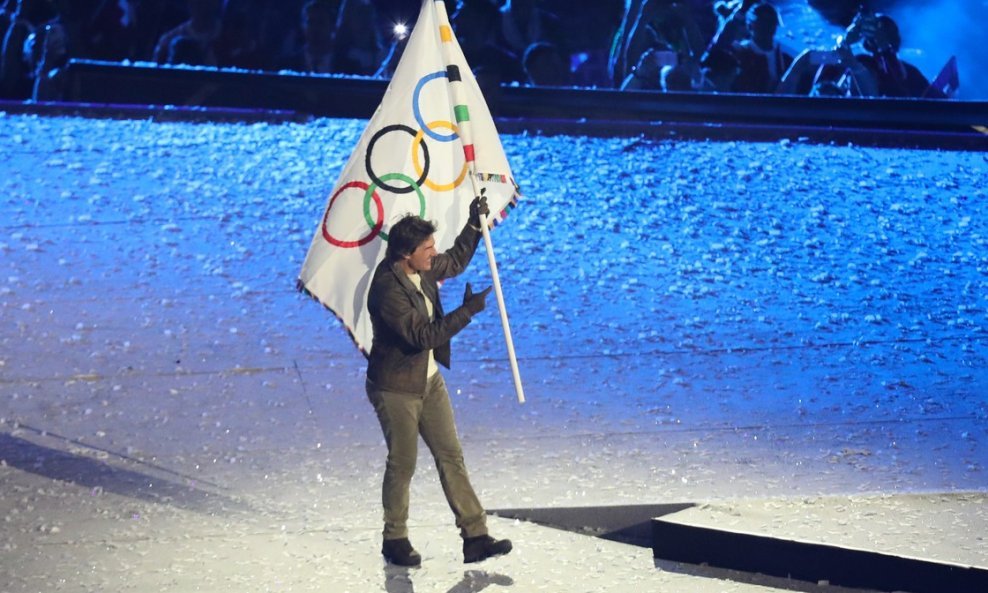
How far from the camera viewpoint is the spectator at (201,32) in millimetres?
11938

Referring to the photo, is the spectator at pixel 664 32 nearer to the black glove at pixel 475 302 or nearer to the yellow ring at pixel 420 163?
the yellow ring at pixel 420 163

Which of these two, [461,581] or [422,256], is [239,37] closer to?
[422,256]

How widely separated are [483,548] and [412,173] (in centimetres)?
152

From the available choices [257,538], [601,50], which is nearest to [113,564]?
[257,538]

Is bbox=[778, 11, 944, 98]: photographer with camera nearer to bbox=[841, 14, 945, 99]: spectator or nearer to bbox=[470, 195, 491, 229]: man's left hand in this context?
bbox=[841, 14, 945, 99]: spectator

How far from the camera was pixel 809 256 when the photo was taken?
930 centimetres

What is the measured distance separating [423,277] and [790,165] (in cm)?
629

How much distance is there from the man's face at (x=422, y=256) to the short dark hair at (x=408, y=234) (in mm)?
15

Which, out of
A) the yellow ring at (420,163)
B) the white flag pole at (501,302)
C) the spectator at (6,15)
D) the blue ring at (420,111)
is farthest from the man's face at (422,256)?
the spectator at (6,15)

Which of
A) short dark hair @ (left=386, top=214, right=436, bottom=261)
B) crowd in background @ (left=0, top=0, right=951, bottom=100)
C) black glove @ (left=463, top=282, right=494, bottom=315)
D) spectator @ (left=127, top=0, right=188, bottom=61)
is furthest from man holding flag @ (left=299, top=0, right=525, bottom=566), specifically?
spectator @ (left=127, top=0, right=188, bottom=61)

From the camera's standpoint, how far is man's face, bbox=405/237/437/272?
16.6 feet

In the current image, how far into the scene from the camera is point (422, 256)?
5062mm

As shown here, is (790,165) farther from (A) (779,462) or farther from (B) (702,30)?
(A) (779,462)

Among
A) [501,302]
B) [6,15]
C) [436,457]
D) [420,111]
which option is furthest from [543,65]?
[436,457]
